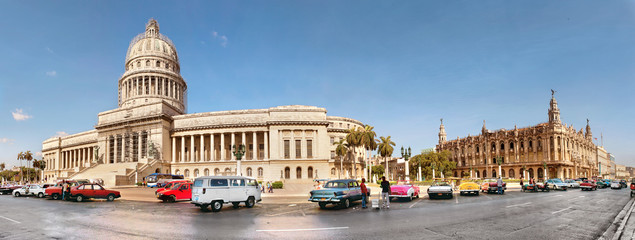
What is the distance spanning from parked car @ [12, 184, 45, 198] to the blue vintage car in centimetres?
2917

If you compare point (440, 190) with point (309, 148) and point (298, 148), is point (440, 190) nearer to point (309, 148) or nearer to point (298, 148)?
point (309, 148)

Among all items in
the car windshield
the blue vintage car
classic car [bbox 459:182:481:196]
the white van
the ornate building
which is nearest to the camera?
the white van

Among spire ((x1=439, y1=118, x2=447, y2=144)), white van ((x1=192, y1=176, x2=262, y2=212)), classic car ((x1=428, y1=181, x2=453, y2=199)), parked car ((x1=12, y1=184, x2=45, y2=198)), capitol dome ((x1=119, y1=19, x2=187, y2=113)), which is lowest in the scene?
parked car ((x1=12, y1=184, x2=45, y2=198))

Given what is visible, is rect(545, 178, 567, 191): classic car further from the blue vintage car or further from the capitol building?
the capitol building

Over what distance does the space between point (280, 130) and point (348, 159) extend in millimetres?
18488

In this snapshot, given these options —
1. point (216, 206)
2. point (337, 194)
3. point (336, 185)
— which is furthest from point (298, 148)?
point (216, 206)

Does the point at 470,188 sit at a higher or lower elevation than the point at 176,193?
lower

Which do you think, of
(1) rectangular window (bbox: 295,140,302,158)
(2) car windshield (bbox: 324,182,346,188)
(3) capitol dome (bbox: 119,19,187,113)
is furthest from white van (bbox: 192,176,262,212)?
(3) capitol dome (bbox: 119,19,187,113)

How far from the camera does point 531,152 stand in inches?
3976

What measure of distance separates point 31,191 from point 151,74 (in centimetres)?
6226

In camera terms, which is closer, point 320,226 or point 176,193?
point 320,226

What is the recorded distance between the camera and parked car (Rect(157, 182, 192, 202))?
27359 millimetres

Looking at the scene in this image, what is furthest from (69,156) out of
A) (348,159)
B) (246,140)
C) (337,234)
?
(337,234)

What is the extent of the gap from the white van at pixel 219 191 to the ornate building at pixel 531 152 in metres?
84.2
